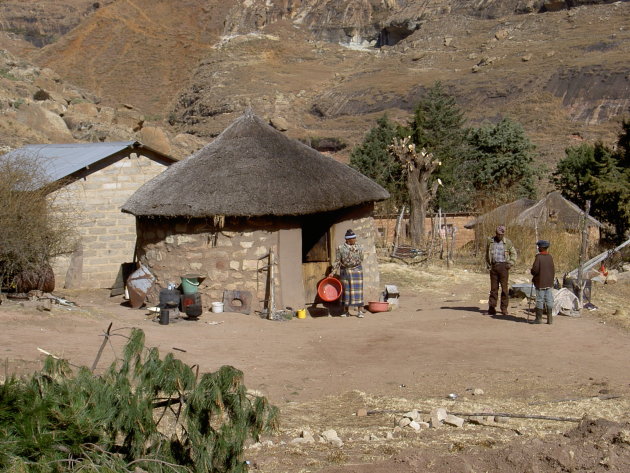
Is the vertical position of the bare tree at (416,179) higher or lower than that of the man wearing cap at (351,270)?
higher

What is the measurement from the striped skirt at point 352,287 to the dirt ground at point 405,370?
12.6 inches

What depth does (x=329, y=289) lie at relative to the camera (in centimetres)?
1302

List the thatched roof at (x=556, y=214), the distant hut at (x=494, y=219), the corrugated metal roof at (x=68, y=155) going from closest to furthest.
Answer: the corrugated metal roof at (x=68, y=155), the distant hut at (x=494, y=219), the thatched roof at (x=556, y=214)

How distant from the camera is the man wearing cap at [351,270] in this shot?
494 inches

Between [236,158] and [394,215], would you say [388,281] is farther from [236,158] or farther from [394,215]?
[394,215]

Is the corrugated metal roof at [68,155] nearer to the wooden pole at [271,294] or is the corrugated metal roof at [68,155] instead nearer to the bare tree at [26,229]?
the bare tree at [26,229]

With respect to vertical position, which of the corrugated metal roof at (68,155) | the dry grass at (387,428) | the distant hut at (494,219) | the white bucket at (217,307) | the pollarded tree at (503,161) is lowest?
the dry grass at (387,428)

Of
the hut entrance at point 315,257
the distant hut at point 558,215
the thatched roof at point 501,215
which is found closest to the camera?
the hut entrance at point 315,257

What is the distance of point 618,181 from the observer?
22172 mm

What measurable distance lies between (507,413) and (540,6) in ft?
239

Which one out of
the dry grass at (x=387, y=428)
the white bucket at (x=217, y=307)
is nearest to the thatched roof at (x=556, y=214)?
the white bucket at (x=217, y=307)

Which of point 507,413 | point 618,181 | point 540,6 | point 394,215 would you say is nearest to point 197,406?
point 507,413

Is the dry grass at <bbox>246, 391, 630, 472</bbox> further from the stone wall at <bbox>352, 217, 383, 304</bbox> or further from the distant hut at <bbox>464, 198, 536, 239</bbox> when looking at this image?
the distant hut at <bbox>464, 198, 536, 239</bbox>

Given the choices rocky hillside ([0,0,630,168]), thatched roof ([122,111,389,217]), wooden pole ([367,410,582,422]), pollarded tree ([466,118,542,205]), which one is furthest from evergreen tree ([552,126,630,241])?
rocky hillside ([0,0,630,168])
